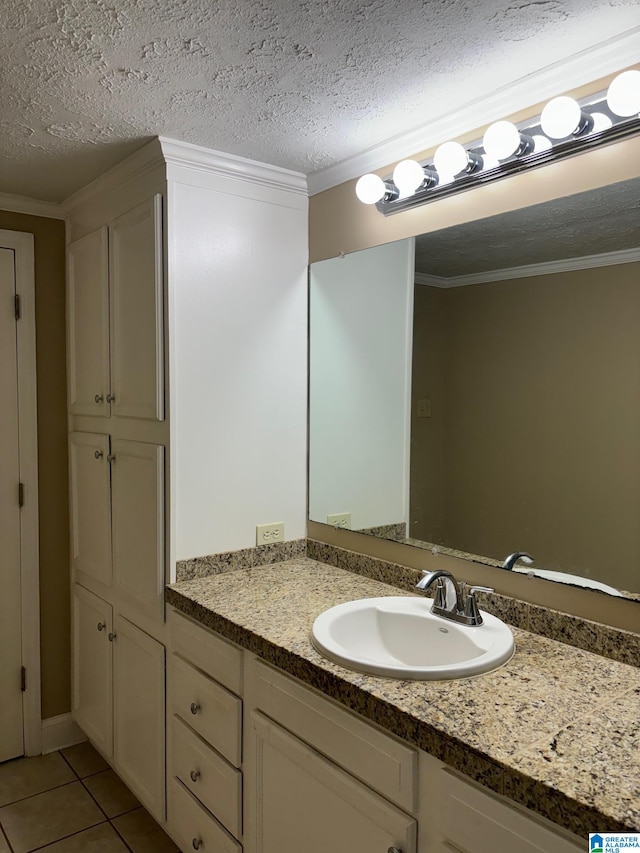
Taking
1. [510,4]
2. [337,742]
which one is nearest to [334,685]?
[337,742]

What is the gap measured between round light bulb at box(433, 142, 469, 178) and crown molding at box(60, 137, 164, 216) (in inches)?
33.3

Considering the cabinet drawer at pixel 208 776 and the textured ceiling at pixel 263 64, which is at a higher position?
the textured ceiling at pixel 263 64

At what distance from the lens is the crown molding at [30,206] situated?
2.55m

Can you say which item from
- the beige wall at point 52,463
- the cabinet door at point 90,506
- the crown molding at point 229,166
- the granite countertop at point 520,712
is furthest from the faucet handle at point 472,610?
the beige wall at point 52,463

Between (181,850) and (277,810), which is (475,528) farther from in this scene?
(181,850)

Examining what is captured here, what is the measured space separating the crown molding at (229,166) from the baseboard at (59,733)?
2.27 m

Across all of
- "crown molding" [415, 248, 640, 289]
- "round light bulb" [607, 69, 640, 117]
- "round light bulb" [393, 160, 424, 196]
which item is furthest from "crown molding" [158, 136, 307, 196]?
"round light bulb" [607, 69, 640, 117]

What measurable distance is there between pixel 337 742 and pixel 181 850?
1.01 m

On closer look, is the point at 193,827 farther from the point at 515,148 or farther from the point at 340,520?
the point at 515,148

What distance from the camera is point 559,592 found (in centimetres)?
162

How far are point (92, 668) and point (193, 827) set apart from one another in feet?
2.83

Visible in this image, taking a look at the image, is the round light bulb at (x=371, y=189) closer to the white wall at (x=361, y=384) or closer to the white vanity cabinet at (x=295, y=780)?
the white wall at (x=361, y=384)

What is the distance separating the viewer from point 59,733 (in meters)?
2.76

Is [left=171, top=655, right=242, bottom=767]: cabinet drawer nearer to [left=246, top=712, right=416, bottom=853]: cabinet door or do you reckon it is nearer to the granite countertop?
[left=246, top=712, right=416, bottom=853]: cabinet door
